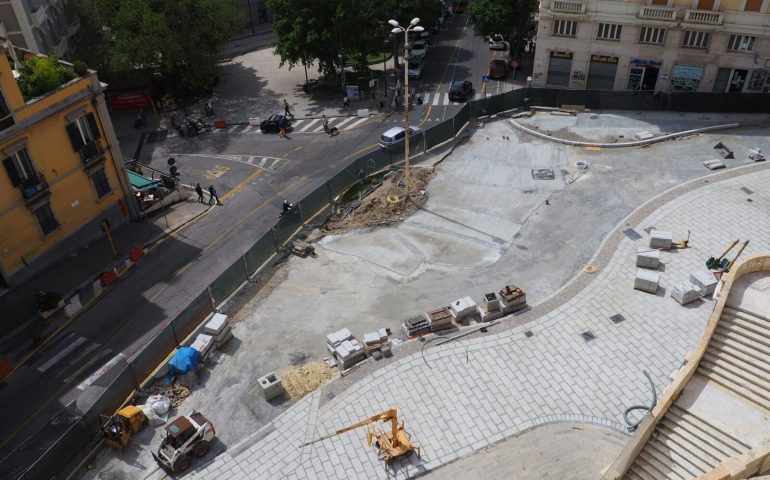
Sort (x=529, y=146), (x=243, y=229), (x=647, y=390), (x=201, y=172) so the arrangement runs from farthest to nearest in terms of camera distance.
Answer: (x=201, y=172), (x=529, y=146), (x=243, y=229), (x=647, y=390)

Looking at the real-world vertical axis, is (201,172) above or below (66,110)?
below

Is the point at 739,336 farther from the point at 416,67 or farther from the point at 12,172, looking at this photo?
the point at 416,67

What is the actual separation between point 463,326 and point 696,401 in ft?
37.6

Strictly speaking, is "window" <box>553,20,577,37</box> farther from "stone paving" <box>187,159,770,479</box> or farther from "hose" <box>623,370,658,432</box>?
"hose" <box>623,370,658,432</box>

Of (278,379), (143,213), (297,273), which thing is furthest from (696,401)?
(143,213)

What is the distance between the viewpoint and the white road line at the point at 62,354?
32.9 meters

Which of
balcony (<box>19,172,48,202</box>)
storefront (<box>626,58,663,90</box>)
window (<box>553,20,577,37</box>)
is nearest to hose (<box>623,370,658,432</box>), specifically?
balcony (<box>19,172,48,202</box>)

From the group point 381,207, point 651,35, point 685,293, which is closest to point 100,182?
point 381,207

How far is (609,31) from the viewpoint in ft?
182

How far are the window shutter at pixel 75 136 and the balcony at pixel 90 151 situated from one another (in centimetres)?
28

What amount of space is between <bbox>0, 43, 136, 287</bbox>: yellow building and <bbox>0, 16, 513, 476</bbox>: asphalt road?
18.6ft

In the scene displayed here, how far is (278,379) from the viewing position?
2853cm

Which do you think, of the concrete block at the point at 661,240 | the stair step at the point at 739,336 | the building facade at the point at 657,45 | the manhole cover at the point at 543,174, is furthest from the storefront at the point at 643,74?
the stair step at the point at 739,336

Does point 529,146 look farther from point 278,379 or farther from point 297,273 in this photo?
point 278,379
